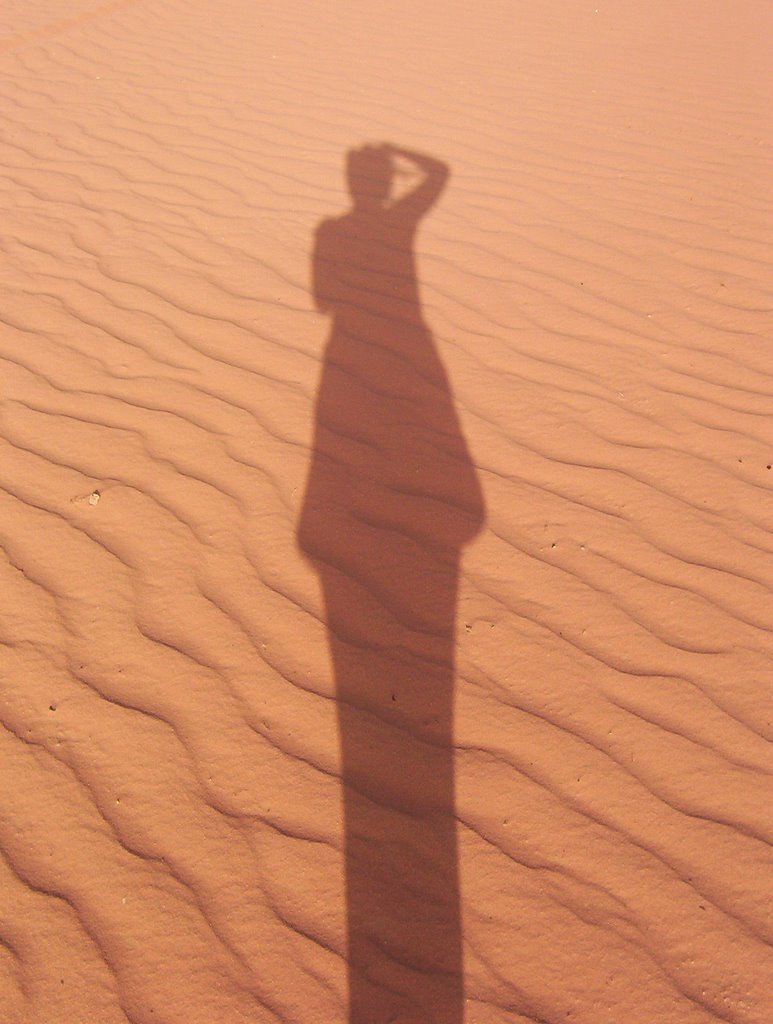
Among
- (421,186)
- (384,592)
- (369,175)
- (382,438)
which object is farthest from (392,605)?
(369,175)

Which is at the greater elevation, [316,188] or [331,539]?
[316,188]

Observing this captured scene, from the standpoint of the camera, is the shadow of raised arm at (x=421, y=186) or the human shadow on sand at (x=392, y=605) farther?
the shadow of raised arm at (x=421, y=186)

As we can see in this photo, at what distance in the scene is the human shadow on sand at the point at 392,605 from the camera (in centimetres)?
188

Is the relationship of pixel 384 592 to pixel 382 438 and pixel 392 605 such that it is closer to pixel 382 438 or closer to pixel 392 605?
pixel 392 605

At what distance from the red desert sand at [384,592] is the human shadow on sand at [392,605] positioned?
0.03 ft

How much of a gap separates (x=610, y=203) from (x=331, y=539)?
10.6 feet

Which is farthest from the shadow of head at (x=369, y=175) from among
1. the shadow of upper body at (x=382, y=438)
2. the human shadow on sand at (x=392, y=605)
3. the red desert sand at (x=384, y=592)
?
the human shadow on sand at (x=392, y=605)

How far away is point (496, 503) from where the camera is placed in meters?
2.92

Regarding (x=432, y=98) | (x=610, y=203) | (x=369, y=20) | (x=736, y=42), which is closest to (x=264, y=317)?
(x=610, y=203)

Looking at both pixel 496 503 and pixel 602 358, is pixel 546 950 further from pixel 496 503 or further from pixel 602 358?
pixel 602 358

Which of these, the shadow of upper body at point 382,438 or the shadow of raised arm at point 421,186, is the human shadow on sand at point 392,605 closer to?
the shadow of upper body at point 382,438

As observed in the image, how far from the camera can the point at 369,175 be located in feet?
16.8

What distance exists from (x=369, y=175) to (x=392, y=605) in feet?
11.3

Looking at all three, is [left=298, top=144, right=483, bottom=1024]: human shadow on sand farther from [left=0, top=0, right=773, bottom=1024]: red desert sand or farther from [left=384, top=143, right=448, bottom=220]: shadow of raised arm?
[left=384, top=143, right=448, bottom=220]: shadow of raised arm
